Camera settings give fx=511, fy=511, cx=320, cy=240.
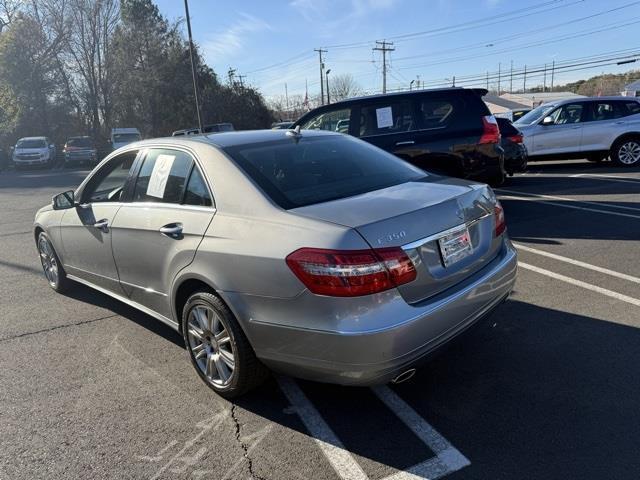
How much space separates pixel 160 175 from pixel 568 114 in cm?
1227

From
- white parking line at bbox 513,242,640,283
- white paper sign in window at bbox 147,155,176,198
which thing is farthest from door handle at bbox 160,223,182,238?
white parking line at bbox 513,242,640,283

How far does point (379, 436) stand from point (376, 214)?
121 centimetres

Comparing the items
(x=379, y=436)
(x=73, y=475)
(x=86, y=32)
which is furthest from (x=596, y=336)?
(x=86, y=32)

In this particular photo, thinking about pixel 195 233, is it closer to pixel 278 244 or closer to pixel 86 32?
pixel 278 244

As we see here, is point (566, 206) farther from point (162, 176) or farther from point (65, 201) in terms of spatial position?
point (65, 201)

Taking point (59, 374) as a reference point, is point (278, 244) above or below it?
above

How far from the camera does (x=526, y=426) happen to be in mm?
2789

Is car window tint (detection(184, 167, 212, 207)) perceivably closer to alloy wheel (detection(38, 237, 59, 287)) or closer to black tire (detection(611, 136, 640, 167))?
alloy wheel (detection(38, 237, 59, 287))

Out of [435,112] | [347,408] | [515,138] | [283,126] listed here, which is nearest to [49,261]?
[347,408]

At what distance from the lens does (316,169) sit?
350 centimetres

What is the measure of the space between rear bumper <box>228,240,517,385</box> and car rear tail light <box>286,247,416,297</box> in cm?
6

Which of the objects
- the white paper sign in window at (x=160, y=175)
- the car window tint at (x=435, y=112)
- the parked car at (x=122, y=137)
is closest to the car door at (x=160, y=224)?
the white paper sign in window at (x=160, y=175)

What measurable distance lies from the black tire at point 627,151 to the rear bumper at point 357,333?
12.0 metres

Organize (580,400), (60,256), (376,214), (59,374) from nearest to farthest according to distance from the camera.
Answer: (376,214), (580,400), (59,374), (60,256)
